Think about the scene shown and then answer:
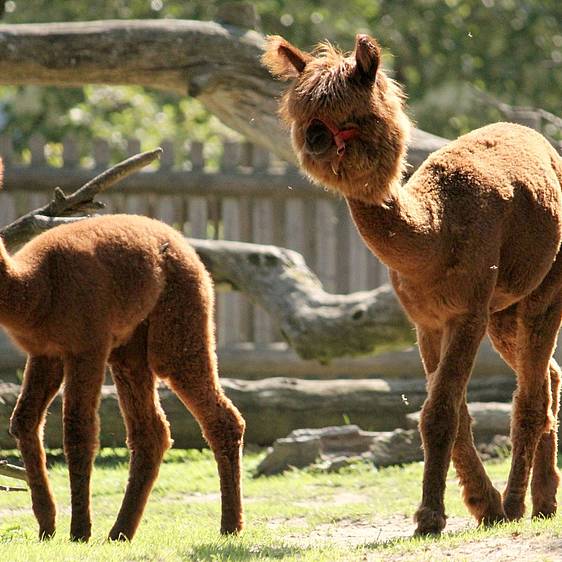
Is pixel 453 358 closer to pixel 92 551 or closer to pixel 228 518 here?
pixel 228 518

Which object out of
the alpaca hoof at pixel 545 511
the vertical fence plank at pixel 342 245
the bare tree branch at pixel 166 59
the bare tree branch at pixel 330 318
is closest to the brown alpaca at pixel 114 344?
the alpaca hoof at pixel 545 511

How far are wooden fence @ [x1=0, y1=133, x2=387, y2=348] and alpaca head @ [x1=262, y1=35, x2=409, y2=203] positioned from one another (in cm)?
691

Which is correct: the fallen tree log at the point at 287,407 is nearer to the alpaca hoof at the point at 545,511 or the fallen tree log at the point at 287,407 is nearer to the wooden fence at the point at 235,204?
the wooden fence at the point at 235,204

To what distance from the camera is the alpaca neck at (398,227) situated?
18.3 feet

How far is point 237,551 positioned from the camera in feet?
18.0

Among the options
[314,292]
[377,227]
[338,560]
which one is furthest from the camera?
[314,292]

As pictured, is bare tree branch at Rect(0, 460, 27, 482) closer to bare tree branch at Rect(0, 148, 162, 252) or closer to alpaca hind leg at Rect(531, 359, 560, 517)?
bare tree branch at Rect(0, 148, 162, 252)

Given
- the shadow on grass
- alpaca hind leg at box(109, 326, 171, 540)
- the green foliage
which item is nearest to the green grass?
the shadow on grass

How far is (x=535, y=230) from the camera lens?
6.20m

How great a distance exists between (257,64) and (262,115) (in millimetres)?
392

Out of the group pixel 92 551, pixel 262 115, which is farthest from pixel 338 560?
pixel 262 115

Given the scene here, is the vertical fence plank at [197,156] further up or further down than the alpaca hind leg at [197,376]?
further up

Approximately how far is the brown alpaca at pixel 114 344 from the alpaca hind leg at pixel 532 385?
1.43 meters

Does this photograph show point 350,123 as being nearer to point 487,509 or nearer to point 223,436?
point 223,436
